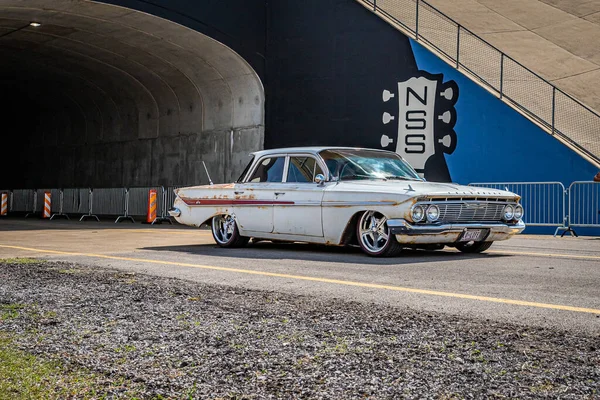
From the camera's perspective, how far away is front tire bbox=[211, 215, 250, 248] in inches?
464

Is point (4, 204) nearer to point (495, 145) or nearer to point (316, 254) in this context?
point (495, 145)

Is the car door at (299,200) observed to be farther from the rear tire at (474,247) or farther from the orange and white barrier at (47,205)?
the orange and white barrier at (47,205)

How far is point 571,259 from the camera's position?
977 centimetres

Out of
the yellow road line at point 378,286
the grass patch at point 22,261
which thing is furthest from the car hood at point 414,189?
the grass patch at point 22,261

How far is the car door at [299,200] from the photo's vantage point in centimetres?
1052

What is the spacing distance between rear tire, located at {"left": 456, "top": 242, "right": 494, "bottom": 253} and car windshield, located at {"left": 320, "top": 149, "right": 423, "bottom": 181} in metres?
1.16

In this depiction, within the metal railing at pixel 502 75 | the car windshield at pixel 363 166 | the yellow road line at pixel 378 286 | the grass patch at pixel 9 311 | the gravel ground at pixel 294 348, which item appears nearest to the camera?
the gravel ground at pixel 294 348

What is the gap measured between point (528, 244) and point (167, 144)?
1821 cm

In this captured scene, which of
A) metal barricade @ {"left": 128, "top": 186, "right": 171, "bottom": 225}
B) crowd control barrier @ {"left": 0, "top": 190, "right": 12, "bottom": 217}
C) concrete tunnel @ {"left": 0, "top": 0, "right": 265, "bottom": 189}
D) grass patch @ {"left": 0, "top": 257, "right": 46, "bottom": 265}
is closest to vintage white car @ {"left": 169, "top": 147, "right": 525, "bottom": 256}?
grass patch @ {"left": 0, "top": 257, "right": 46, "bottom": 265}

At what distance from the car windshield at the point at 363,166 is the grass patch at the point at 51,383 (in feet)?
23.7

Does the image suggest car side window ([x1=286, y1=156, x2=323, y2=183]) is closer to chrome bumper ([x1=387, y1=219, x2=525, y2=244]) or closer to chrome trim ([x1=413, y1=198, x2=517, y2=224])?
chrome bumper ([x1=387, y1=219, x2=525, y2=244])

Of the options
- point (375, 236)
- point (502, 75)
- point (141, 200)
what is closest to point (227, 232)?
point (375, 236)

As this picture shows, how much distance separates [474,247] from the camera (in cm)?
1078

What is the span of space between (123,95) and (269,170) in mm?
20399
